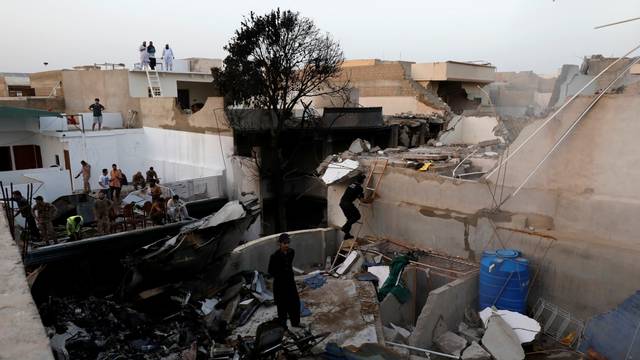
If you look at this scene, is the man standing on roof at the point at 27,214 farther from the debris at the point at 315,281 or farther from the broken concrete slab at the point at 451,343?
the broken concrete slab at the point at 451,343

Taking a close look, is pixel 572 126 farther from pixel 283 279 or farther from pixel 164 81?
pixel 164 81

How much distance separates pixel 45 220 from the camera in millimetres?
12742

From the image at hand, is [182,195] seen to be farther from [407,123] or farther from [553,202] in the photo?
[553,202]

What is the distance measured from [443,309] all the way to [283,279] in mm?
2658

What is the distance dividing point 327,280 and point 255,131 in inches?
421

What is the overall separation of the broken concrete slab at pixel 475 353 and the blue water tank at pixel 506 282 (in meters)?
1.08

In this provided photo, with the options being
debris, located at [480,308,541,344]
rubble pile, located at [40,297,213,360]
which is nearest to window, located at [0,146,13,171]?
rubble pile, located at [40,297,213,360]

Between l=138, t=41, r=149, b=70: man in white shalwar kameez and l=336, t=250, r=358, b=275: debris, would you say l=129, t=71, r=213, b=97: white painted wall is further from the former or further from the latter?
l=336, t=250, r=358, b=275: debris

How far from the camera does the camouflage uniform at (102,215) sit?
528 inches

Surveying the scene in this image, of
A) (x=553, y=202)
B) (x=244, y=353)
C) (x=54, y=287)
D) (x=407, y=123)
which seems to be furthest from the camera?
(x=407, y=123)

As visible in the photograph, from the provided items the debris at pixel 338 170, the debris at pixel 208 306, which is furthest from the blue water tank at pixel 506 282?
the debris at pixel 208 306

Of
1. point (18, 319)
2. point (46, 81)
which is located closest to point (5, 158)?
point (46, 81)

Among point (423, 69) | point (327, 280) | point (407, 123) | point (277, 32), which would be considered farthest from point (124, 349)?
point (423, 69)

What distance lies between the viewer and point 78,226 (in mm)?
13398
